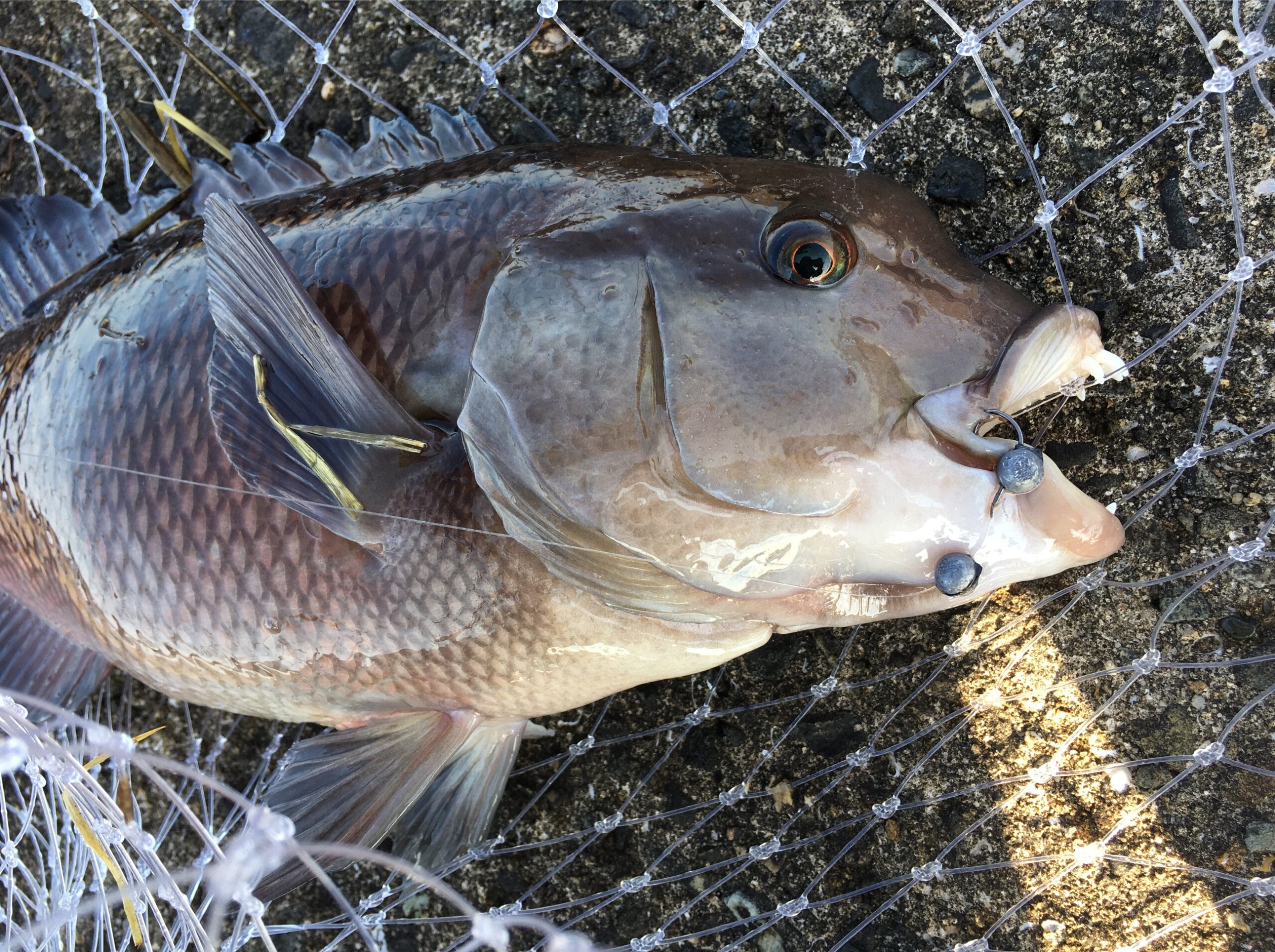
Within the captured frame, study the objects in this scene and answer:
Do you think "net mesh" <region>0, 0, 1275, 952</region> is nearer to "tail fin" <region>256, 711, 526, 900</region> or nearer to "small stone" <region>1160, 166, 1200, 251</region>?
"small stone" <region>1160, 166, 1200, 251</region>

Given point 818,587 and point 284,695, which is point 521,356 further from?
point 284,695

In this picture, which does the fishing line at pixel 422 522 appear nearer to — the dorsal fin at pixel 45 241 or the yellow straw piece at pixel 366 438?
the yellow straw piece at pixel 366 438

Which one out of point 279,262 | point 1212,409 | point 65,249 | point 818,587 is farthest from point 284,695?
point 1212,409

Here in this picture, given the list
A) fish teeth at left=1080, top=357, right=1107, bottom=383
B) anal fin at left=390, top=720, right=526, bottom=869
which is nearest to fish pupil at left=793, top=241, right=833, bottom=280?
fish teeth at left=1080, top=357, right=1107, bottom=383

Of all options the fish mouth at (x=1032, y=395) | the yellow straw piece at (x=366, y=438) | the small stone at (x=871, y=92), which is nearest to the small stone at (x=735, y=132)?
the small stone at (x=871, y=92)

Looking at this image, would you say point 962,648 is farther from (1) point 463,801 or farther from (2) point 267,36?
(2) point 267,36

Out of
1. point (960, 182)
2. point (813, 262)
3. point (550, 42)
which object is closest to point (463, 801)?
point (813, 262)
